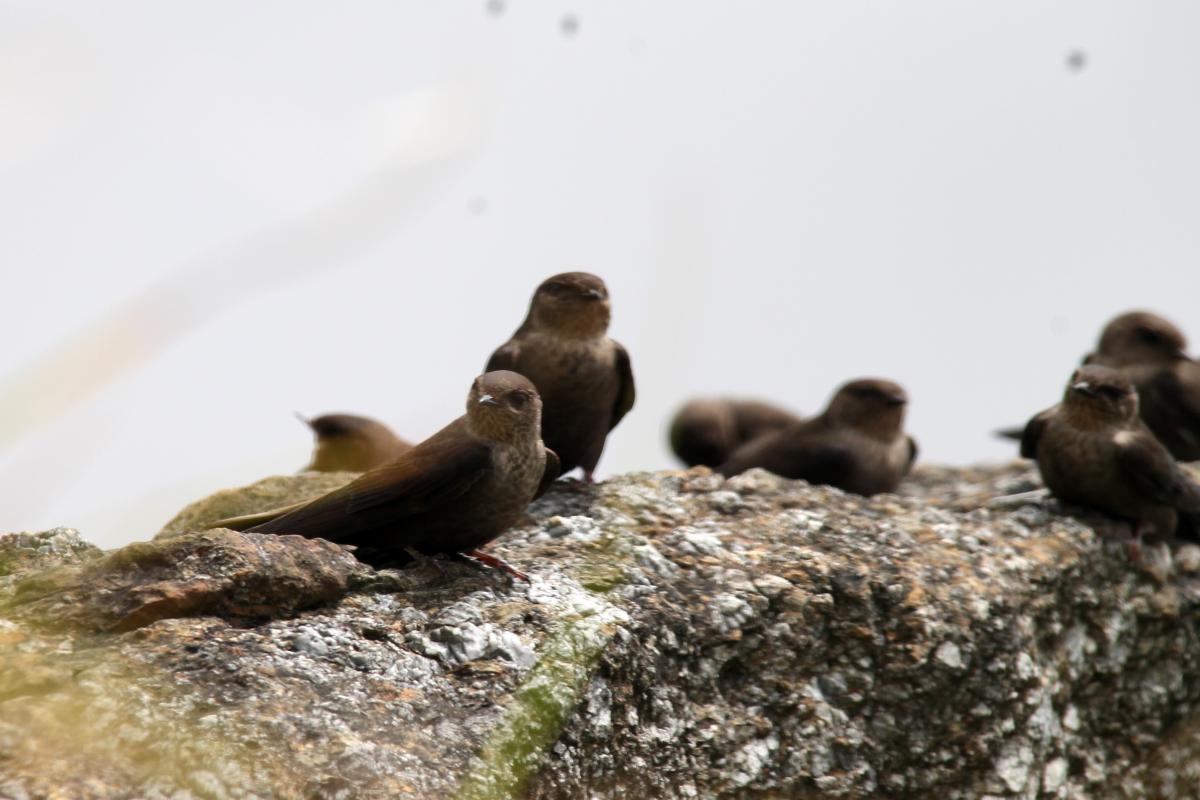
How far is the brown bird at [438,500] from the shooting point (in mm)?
5355

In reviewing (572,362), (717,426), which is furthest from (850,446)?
(717,426)

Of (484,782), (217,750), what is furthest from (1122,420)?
(217,750)

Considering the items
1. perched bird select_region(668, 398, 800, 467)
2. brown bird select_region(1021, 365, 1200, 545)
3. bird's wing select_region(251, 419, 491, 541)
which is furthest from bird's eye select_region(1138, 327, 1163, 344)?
bird's wing select_region(251, 419, 491, 541)

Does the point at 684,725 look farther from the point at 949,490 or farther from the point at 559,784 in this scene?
the point at 949,490

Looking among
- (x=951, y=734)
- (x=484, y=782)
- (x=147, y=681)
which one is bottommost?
(x=951, y=734)

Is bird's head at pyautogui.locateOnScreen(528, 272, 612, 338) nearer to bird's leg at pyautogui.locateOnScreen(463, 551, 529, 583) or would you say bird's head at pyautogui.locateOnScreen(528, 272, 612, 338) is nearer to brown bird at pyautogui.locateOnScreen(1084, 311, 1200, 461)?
bird's leg at pyautogui.locateOnScreen(463, 551, 529, 583)

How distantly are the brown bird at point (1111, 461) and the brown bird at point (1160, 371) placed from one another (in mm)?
1616

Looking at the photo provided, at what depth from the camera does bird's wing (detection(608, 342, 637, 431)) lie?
752cm

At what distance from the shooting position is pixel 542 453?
568 centimetres

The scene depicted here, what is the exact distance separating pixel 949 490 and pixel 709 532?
305 centimetres

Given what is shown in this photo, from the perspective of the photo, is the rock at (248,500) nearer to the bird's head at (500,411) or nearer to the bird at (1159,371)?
the bird's head at (500,411)

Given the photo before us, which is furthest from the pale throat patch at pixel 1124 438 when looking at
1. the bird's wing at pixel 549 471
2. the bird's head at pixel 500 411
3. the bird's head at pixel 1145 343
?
the bird's head at pixel 500 411

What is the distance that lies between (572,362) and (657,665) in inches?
100

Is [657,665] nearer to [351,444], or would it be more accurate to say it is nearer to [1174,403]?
[351,444]
